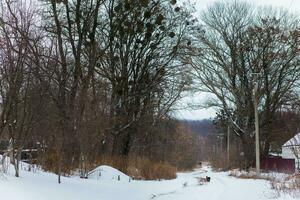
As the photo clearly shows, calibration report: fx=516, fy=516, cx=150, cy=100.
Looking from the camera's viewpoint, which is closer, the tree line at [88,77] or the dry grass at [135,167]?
the tree line at [88,77]

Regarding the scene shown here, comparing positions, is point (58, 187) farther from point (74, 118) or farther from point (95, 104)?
point (95, 104)

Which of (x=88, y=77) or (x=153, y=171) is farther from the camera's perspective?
(x=153, y=171)

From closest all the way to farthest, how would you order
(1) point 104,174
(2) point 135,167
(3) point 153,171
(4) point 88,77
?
(1) point 104,174
(4) point 88,77
(2) point 135,167
(3) point 153,171

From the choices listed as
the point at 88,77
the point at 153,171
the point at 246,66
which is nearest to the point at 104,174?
the point at 88,77

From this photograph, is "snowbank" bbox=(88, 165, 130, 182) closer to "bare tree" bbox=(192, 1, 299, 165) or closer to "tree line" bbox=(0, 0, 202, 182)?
"tree line" bbox=(0, 0, 202, 182)

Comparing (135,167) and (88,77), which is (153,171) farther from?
(88,77)

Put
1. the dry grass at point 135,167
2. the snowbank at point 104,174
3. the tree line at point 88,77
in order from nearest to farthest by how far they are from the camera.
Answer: the tree line at point 88,77 → the snowbank at point 104,174 → the dry grass at point 135,167

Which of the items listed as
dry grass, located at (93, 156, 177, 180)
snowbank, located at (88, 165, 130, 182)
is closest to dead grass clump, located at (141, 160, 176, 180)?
dry grass, located at (93, 156, 177, 180)

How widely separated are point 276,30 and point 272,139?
43.9ft

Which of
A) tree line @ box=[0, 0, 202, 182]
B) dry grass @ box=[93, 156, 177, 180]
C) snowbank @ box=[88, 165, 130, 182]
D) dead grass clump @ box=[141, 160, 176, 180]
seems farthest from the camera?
dead grass clump @ box=[141, 160, 176, 180]

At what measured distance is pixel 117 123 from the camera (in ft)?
114

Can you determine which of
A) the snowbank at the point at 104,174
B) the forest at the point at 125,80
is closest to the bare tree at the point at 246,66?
the forest at the point at 125,80

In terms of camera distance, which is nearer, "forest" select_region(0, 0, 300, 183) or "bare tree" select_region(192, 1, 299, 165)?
"forest" select_region(0, 0, 300, 183)

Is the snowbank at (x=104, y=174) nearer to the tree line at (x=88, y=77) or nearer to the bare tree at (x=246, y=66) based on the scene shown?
the tree line at (x=88, y=77)
